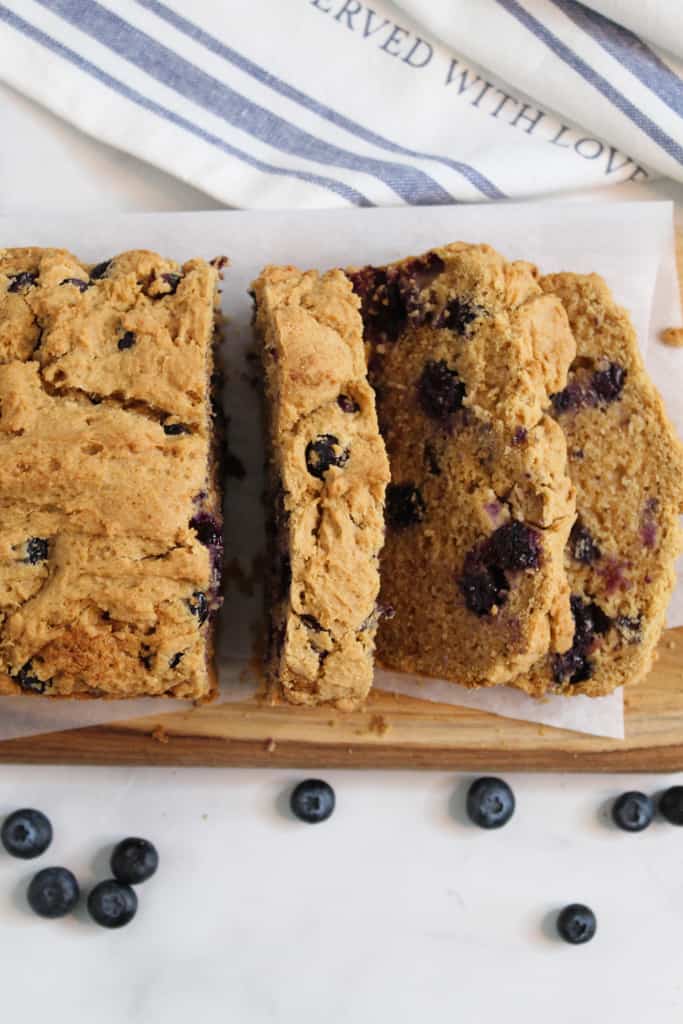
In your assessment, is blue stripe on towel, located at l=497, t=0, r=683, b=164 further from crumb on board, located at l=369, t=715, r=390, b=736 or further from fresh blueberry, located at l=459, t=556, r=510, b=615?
crumb on board, located at l=369, t=715, r=390, b=736

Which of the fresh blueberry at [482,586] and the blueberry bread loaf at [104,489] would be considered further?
the fresh blueberry at [482,586]

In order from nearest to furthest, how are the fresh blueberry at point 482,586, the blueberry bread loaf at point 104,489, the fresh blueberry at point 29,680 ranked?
the blueberry bread loaf at point 104,489, the fresh blueberry at point 29,680, the fresh blueberry at point 482,586

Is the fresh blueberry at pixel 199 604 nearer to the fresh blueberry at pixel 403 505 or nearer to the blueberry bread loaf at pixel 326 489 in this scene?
the blueberry bread loaf at pixel 326 489

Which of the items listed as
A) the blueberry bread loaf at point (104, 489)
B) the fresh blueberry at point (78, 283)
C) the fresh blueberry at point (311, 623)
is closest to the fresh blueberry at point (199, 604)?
the blueberry bread loaf at point (104, 489)

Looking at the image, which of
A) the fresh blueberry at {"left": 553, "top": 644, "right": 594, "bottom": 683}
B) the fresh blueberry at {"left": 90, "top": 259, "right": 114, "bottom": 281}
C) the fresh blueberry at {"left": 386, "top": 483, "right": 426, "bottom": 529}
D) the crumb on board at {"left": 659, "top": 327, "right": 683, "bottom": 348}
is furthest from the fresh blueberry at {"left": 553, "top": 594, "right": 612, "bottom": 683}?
the fresh blueberry at {"left": 90, "top": 259, "right": 114, "bottom": 281}

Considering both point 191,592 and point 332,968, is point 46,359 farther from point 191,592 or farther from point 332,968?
point 332,968

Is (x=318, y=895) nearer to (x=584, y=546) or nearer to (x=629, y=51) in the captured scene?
(x=584, y=546)
